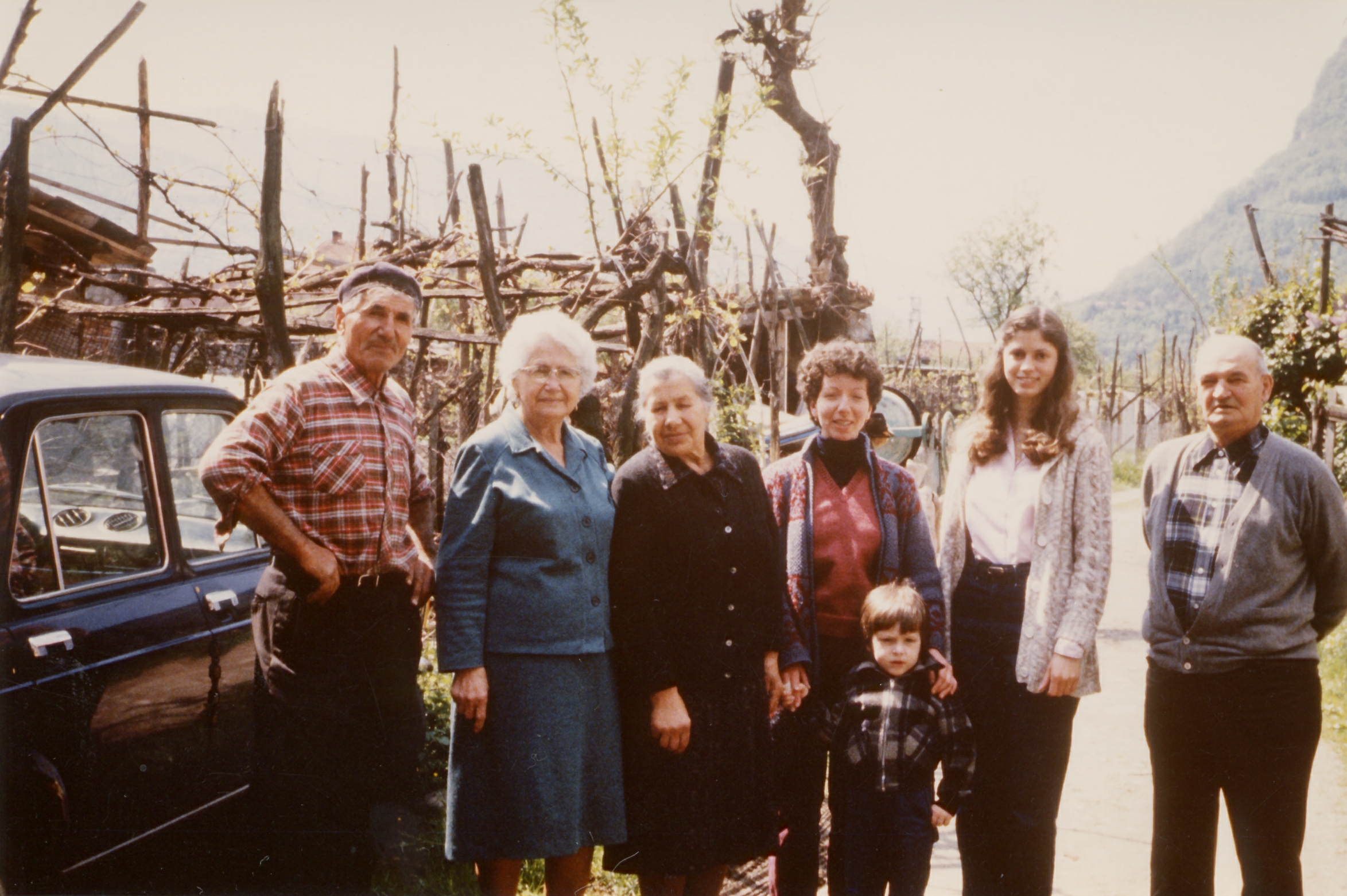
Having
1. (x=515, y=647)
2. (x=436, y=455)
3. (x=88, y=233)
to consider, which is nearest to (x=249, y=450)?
(x=515, y=647)

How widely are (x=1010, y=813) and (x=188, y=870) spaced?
2.52 meters

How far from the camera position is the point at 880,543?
2744 millimetres

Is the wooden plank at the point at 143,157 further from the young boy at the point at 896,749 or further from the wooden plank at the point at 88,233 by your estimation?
the young boy at the point at 896,749

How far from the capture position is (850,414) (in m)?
2.78

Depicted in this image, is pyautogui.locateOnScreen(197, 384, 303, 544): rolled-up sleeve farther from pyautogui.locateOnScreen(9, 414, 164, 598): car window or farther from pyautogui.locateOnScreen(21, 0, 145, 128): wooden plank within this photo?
pyautogui.locateOnScreen(21, 0, 145, 128): wooden plank

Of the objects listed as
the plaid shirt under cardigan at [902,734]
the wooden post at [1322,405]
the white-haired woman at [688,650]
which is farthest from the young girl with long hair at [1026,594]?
the wooden post at [1322,405]

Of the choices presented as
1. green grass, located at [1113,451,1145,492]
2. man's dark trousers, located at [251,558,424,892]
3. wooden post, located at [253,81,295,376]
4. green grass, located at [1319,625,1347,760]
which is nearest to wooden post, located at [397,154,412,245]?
wooden post, located at [253,81,295,376]

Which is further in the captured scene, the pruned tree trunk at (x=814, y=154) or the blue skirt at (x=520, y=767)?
the pruned tree trunk at (x=814, y=154)

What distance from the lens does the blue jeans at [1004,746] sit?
269 centimetres

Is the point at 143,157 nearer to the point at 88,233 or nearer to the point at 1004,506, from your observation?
the point at 88,233

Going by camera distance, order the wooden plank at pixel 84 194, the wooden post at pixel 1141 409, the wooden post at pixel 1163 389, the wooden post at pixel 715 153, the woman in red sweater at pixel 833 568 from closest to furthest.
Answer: the woman in red sweater at pixel 833 568
the wooden post at pixel 715 153
the wooden plank at pixel 84 194
the wooden post at pixel 1163 389
the wooden post at pixel 1141 409

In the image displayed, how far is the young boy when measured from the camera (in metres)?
2.63

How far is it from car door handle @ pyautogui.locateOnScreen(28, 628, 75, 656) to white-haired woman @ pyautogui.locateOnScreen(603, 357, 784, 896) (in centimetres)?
140

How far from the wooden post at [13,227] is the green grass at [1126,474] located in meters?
20.4
